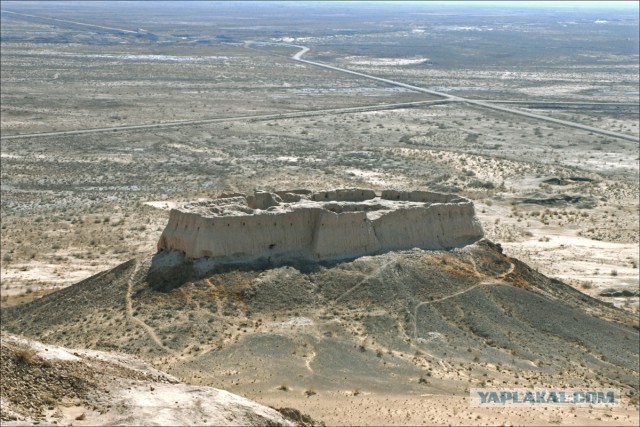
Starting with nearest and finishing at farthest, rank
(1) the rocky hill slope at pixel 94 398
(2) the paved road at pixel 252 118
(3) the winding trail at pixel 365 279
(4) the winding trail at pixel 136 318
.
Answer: (1) the rocky hill slope at pixel 94 398
(4) the winding trail at pixel 136 318
(3) the winding trail at pixel 365 279
(2) the paved road at pixel 252 118

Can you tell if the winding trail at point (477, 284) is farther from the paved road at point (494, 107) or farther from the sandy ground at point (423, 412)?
the paved road at point (494, 107)

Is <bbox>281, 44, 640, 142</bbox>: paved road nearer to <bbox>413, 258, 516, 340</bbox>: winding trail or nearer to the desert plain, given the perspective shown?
the desert plain

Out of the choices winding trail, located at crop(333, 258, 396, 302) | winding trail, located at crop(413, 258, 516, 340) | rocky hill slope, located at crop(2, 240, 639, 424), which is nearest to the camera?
rocky hill slope, located at crop(2, 240, 639, 424)

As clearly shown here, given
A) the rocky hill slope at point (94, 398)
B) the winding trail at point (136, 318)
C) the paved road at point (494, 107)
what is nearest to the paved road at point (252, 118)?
the paved road at point (494, 107)

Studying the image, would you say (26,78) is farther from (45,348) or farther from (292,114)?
(45,348)

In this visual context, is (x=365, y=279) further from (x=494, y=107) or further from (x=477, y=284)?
(x=494, y=107)

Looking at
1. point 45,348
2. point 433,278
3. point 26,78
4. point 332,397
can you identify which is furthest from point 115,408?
point 26,78

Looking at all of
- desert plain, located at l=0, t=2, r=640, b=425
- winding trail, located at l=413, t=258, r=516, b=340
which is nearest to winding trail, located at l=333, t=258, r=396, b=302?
desert plain, located at l=0, t=2, r=640, b=425

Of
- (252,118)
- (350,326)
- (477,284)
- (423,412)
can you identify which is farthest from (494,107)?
(423,412)
